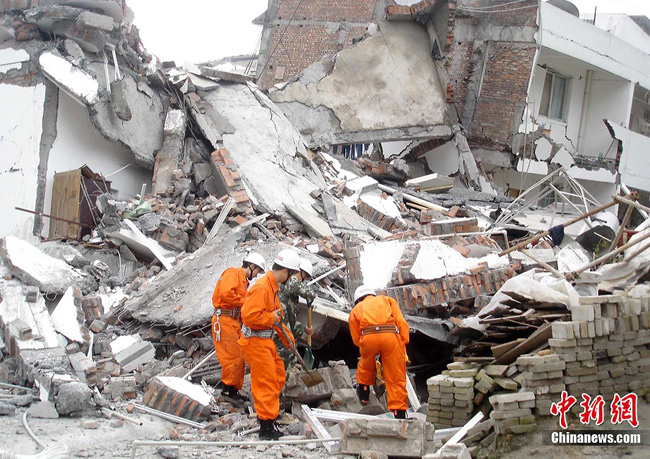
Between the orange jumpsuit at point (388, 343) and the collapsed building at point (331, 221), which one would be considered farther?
the orange jumpsuit at point (388, 343)

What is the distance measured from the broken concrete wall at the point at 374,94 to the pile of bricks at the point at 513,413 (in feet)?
29.4

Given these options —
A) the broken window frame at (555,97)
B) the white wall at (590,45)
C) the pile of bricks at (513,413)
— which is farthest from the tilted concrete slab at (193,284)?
the broken window frame at (555,97)

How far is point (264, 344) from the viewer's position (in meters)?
5.38

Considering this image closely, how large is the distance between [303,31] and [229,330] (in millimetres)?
16036

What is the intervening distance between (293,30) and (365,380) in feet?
54.1

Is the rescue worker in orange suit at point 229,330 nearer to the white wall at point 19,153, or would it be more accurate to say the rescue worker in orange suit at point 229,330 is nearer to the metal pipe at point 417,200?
the white wall at point 19,153

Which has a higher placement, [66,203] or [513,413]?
[66,203]

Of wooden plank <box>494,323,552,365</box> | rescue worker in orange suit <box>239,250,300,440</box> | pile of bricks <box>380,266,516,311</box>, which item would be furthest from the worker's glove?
wooden plank <box>494,323,552,365</box>

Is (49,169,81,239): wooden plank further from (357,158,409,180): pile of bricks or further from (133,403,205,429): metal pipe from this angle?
(357,158,409,180): pile of bricks

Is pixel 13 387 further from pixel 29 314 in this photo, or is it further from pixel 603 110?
pixel 603 110

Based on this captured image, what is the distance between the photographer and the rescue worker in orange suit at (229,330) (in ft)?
19.9

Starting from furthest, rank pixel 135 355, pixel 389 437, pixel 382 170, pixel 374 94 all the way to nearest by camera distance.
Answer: pixel 374 94
pixel 382 170
pixel 135 355
pixel 389 437

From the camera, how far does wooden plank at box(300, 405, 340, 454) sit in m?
4.95

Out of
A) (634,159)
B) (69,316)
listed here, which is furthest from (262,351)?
(634,159)
